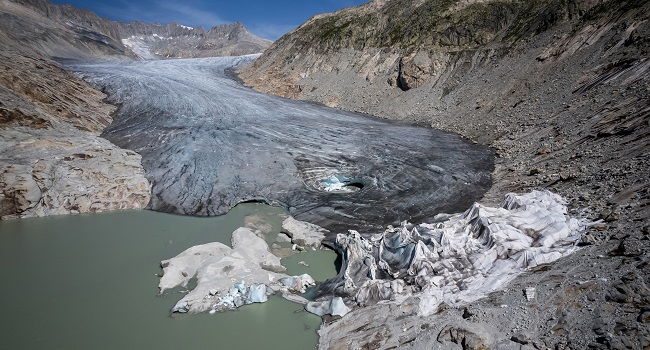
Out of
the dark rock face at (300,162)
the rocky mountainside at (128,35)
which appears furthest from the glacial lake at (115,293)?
the rocky mountainside at (128,35)

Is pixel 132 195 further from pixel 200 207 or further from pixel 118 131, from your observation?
pixel 118 131

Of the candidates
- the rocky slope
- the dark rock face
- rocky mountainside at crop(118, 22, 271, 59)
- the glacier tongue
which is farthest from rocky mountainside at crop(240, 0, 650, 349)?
rocky mountainside at crop(118, 22, 271, 59)

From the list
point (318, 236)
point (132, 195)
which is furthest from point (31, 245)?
point (318, 236)

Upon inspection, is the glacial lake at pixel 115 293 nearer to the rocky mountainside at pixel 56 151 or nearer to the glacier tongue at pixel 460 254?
the rocky mountainside at pixel 56 151

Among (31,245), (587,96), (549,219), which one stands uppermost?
(587,96)

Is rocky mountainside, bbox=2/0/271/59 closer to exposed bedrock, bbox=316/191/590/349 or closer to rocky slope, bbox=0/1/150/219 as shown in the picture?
rocky slope, bbox=0/1/150/219

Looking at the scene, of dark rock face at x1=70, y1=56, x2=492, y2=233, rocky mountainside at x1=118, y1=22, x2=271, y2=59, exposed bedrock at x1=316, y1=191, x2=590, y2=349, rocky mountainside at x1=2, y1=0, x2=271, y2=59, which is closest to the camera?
exposed bedrock at x1=316, y1=191, x2=590, y2=349
